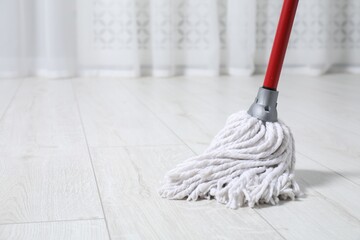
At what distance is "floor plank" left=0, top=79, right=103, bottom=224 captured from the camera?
82cm

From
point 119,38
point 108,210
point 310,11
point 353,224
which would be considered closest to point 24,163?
point 108,210

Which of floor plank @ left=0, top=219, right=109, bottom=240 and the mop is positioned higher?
the mop

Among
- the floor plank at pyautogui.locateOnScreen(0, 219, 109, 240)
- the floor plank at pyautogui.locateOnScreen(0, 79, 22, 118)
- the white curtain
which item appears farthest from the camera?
the white curtain

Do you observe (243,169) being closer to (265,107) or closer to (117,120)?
(265,107)

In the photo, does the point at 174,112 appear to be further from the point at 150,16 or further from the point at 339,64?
the point at 339,64

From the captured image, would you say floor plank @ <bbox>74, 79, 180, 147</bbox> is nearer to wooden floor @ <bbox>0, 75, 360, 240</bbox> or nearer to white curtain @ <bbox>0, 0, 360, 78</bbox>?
wooden floor @ <bbox>0, 75, 360, 240</bbox>

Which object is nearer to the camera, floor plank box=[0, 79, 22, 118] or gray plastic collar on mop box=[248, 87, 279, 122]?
gray plastic collar on mop box=[248, 87, 279, 122]

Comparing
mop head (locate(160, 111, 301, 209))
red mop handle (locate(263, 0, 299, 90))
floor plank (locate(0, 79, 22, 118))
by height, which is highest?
red mop handle (locate(263, 0, 299, 90))

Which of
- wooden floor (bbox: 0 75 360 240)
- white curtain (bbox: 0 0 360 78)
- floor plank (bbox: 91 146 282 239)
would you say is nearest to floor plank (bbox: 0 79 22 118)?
wooden floor (bbox: 0 75 360 240)

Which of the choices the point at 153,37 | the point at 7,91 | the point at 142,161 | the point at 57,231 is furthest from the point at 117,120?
the point at 153,37

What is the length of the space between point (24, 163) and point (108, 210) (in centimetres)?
31

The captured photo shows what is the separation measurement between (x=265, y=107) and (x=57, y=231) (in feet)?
1.14

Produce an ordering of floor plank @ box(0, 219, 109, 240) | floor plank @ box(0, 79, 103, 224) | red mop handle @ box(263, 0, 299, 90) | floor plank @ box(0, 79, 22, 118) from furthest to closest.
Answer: floor plank @ box(0, 79, 22, 118)
red mop handle @ box(263, 0, 299, 90)
floor plank @ box(0, 79, 103, 224)
floor plank @ box(0, 219, 109, 240)

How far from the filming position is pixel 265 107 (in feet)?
3.02
